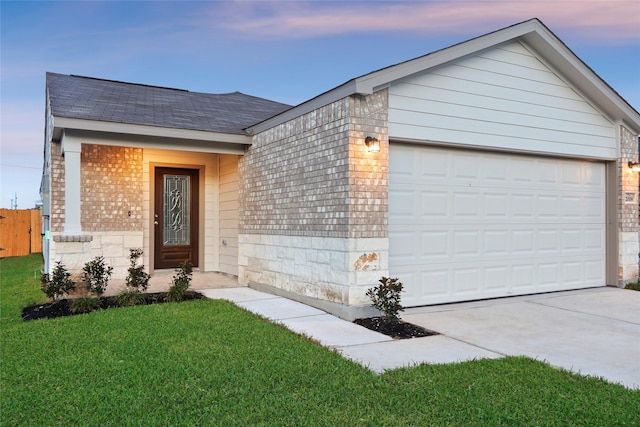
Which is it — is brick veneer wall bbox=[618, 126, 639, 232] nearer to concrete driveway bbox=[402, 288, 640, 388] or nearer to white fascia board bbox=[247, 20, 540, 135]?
concrete driveway bbox=[402, 288, 640, 388]

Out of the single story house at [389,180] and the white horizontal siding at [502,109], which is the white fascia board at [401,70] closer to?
the single story house at [389,180]

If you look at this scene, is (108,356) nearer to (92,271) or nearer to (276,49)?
(92,271)

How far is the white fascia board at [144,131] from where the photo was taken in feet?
23.5

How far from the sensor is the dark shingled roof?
797cm

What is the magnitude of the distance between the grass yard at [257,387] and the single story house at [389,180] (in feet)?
6.85

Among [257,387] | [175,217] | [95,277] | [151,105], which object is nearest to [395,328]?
[257,387]

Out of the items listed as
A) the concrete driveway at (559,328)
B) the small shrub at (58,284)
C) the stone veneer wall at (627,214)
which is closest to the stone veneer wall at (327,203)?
the concrete driveway at (559,328)

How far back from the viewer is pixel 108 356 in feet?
14.5

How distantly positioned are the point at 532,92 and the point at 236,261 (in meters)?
6.08

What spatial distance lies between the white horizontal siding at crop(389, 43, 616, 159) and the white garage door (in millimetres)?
287

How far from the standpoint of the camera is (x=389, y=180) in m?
6.67

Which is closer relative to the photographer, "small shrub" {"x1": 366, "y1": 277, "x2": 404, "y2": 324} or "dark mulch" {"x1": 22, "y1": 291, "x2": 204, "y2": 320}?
"small shrub" {"x1": 366, "y1": 277, "x2": 404, "y2": 324}

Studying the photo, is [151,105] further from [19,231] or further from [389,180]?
[19,231]

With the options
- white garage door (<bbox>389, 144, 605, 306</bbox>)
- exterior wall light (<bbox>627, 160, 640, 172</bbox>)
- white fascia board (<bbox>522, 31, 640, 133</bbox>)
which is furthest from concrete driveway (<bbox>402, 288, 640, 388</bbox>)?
white fascia board (<bbox>522, 31, 640, 133</bbox>)
